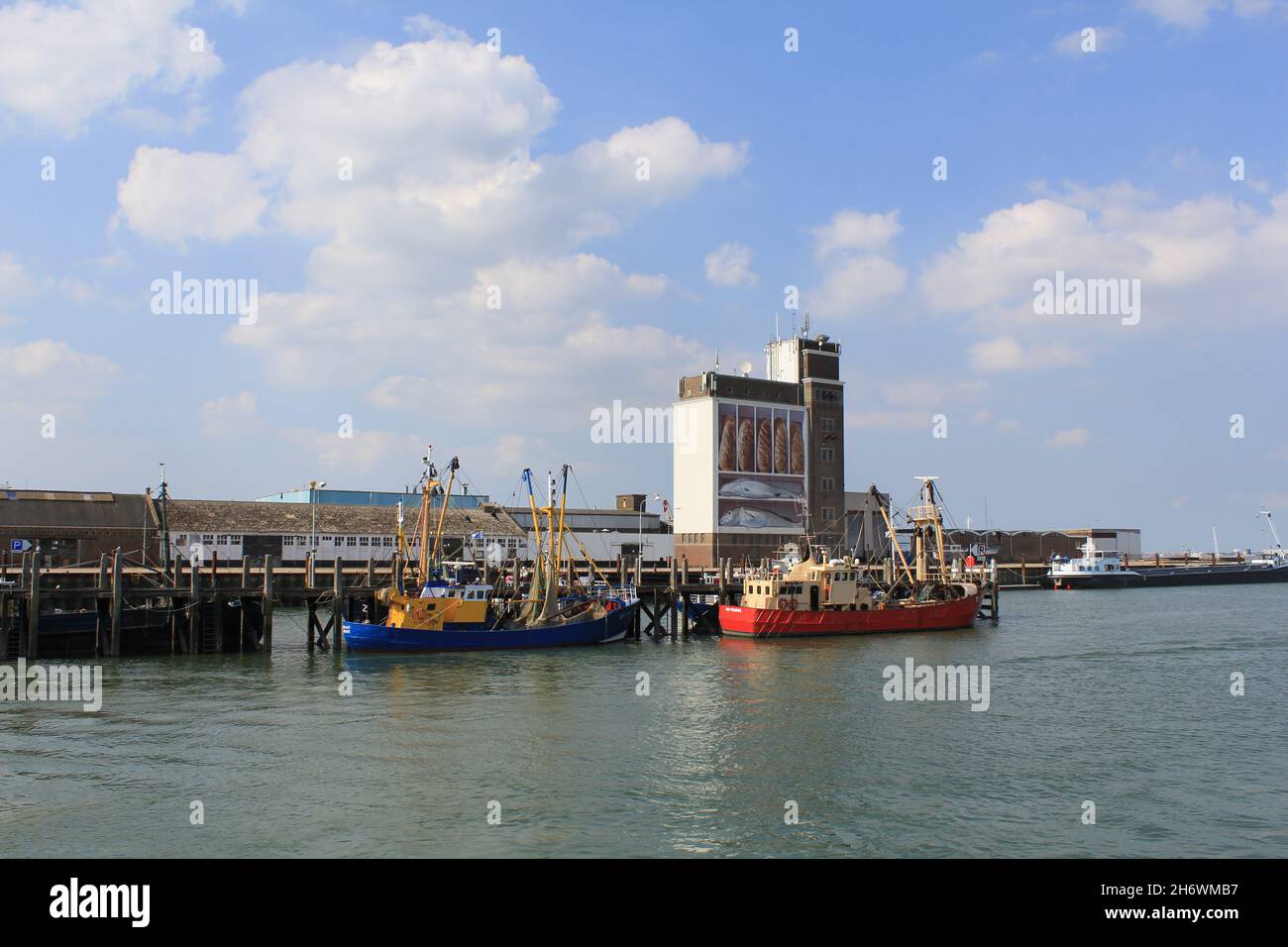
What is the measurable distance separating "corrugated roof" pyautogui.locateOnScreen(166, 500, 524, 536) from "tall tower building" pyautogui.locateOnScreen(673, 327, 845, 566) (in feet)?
95.8

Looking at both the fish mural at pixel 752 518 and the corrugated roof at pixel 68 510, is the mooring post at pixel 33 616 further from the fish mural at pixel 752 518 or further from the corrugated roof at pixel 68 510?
the fish mural at pixel 752 518

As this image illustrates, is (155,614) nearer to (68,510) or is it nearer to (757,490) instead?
(68,510)

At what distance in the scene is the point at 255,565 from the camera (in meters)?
104

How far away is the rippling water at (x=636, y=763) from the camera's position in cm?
2328

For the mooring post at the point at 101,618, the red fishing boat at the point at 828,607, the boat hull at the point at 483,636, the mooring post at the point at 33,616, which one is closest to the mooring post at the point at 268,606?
the boat hull at the point at 483,636

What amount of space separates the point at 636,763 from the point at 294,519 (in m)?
89.9

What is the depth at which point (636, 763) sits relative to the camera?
101 ft

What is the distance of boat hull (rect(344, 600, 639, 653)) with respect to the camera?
58906 mm

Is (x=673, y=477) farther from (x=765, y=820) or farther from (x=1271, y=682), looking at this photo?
(x=765, y=820)

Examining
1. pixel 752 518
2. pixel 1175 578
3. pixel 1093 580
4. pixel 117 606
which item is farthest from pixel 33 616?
pixel 1175 578

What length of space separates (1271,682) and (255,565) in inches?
3464

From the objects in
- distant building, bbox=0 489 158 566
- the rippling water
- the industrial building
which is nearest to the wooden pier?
the rippling water

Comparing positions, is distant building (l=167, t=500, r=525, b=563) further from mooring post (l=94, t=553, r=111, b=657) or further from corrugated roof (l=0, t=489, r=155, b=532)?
mooring post (l=94, t=553, r=111, b=657)
